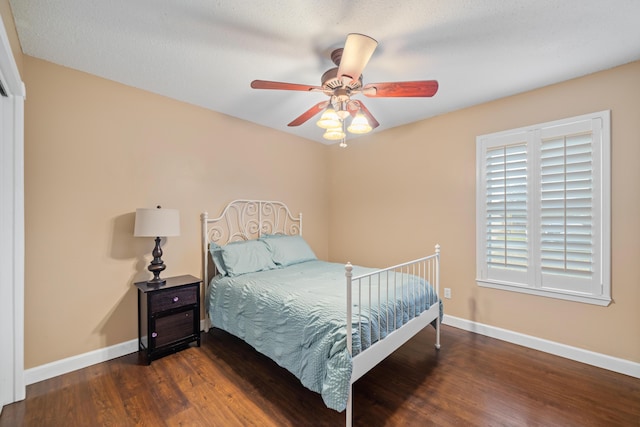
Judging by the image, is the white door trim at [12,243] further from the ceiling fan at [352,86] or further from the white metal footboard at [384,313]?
the white metal footboard at [384,313]

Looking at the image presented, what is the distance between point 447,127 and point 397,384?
8.94 feet

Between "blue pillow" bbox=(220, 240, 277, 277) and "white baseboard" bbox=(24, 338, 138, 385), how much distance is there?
1.09 m

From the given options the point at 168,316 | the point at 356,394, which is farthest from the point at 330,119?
the point at 168,316

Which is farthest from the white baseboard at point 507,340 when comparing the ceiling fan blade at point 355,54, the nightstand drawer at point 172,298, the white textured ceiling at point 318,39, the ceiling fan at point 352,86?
the ceiling fan blade at point 355,54

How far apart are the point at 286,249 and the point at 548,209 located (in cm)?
270

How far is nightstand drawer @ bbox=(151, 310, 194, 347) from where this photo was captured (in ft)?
8.07

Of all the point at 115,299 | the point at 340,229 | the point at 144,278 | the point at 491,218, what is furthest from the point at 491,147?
the point at 115,299

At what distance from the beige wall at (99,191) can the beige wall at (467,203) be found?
1.98 m

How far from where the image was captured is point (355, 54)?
1598mm

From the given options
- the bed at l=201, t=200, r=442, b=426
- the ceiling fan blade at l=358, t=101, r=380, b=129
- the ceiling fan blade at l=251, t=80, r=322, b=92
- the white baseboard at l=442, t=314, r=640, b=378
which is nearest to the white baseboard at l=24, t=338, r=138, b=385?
the bed at l=201, t=200, r=442, b=426

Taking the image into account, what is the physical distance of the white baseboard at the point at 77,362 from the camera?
2.14 metres

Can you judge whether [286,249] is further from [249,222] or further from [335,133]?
[335,133]

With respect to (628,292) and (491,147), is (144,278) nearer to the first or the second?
(491,147)

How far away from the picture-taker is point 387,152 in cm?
380
